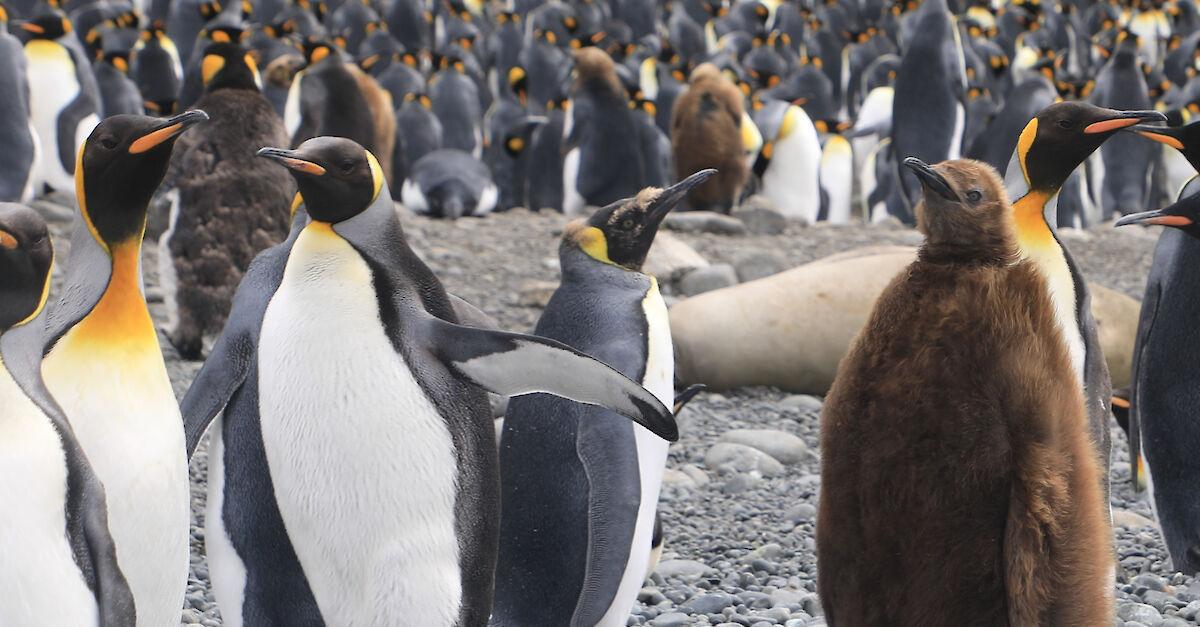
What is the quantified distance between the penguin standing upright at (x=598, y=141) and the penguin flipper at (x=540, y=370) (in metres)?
9.23

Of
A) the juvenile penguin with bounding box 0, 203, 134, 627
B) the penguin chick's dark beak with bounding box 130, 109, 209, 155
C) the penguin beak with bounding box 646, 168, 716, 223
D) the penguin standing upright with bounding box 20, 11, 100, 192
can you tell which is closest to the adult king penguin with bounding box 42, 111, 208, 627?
the penguin chick's dark beak with bounding box 130, 109, 209, 155

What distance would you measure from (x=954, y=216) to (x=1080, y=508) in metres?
0.51

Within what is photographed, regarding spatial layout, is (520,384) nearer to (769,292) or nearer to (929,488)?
(929,488)

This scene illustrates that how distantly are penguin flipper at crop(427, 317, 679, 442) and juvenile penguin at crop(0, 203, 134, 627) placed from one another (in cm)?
77

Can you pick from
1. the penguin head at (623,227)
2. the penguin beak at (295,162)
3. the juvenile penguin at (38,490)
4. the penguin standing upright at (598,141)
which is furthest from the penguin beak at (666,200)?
the penguin standing upright at (598,141)

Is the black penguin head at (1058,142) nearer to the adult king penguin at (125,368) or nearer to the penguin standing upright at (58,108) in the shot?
the adult king penguin at (125,368)

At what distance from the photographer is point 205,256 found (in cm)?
624

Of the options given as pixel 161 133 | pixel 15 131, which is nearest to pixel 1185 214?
pixel 161 133

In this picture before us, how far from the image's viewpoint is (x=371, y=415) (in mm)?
3039

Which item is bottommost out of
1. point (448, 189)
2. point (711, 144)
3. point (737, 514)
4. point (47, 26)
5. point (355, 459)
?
point (448, 189)

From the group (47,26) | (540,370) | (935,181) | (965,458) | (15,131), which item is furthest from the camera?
(47,26)

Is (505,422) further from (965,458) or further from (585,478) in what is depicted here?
(965,458)

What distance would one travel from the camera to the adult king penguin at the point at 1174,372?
4359 millimetres

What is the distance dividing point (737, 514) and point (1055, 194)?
1.45 m
